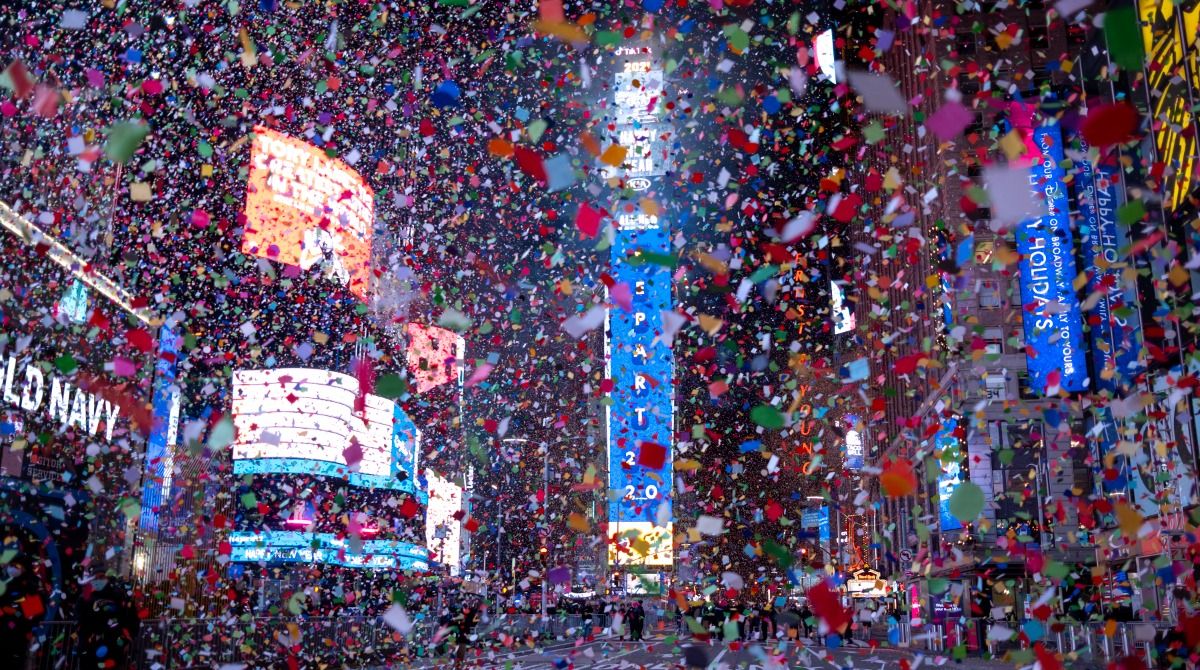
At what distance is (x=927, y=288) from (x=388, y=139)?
25188 millimetres

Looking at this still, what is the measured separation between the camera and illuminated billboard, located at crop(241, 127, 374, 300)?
95.7 feet

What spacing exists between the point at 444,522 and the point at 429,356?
45.9 feet

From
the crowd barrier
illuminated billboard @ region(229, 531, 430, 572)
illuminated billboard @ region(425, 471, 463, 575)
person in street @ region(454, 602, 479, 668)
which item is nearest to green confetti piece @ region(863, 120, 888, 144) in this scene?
the crowd barrier

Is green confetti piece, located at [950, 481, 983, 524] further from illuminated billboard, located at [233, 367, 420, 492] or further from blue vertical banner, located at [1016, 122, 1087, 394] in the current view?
illuminated billboard, located at [233, 367, 420, 492]

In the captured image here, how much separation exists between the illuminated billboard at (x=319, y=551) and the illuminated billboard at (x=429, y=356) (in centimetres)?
839

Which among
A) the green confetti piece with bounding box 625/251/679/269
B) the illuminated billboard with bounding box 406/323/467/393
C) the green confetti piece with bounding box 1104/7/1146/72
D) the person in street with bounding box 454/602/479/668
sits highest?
the illuminated billboard with bounding box 406/323/467/393

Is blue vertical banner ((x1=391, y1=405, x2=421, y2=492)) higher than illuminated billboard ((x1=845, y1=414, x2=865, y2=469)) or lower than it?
lower

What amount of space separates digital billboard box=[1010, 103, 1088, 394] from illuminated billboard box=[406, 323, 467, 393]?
24643mm

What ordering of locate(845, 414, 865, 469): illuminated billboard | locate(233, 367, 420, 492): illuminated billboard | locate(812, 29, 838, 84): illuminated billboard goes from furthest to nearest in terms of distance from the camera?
1. locate(812, 29, 838, 84): illuminated billboard
2. locate(845, 414, 865, 469): illuminated billboard
3. locate(233, 367, 420, 492): illuminated billboard

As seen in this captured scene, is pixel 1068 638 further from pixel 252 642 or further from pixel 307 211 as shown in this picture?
pixel 307 211

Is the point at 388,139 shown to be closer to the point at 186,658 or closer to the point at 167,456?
the point at 167,456

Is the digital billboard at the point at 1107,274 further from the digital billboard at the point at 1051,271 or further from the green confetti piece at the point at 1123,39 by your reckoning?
the green confetti piece at the point at 1123,39

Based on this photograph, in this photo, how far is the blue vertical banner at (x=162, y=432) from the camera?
21.5 meters

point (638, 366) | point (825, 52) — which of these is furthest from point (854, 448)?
point (825, 52)
